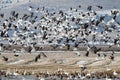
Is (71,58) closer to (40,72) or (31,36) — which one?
(40,72)

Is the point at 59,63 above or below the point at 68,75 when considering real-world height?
below

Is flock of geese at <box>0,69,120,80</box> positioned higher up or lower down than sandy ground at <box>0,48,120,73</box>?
higher up

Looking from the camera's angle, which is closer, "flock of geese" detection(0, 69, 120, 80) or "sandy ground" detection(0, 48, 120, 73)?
"flock of geese" detection(0, 69, 120, 80)

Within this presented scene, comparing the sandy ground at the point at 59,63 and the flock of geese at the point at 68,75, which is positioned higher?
the flock of geese at the point at 68,75

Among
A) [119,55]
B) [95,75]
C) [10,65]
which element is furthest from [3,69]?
[119,55]

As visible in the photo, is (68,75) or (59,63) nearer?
(68,75)

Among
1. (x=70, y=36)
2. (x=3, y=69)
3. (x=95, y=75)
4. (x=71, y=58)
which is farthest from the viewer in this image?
(x=70, y=36)

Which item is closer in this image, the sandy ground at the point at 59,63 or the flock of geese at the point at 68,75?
the flock of geese at the point at 68,75

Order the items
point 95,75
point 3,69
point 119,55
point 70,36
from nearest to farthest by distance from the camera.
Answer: point 95,75, point 3,69, point 119,55, point 70,36
